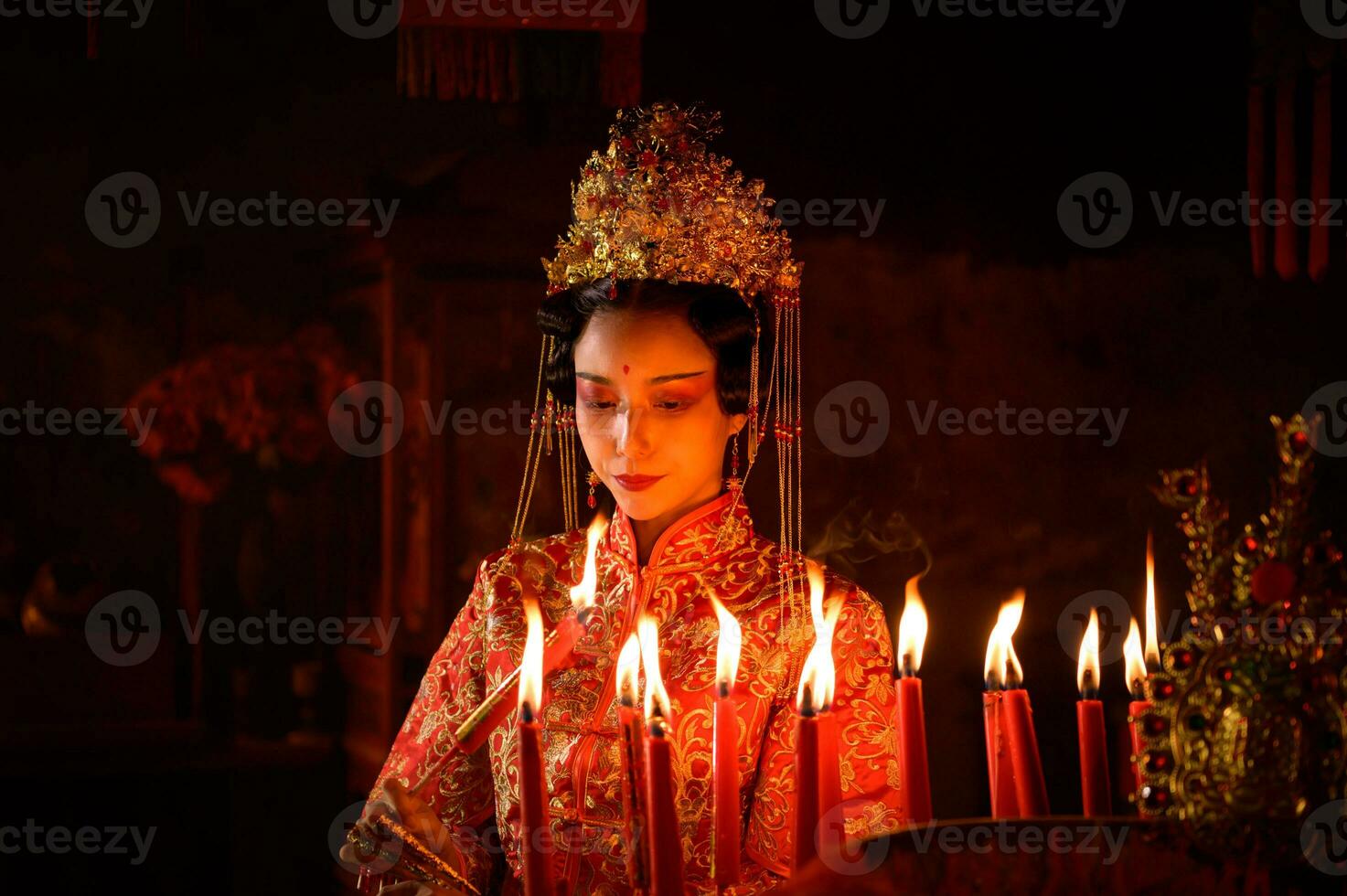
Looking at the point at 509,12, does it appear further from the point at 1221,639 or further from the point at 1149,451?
the point at 1221,639

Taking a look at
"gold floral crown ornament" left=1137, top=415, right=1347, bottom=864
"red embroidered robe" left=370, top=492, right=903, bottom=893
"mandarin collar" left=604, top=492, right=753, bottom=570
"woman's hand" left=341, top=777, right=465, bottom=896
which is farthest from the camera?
"mandarin collar" left=604, top=492, right=753, bottom=570

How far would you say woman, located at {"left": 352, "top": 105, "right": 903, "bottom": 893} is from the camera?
183cm

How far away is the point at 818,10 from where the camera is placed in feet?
8.48

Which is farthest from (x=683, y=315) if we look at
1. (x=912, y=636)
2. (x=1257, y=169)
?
(x=1257, y=169)

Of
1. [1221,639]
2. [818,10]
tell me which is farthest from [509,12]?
[1221,639]

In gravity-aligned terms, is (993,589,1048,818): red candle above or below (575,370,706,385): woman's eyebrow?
below

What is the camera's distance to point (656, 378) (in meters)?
1.86

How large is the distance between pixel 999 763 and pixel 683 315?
0.80m

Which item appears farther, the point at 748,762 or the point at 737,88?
the point at 737,88

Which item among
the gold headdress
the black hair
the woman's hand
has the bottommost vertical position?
the woman's hand

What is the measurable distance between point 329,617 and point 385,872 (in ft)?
3.85

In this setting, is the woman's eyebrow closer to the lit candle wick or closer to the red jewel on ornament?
the lit candle wick

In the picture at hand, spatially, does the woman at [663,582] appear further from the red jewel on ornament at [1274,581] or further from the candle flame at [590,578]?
the red jewel on ornament at [1274,581]

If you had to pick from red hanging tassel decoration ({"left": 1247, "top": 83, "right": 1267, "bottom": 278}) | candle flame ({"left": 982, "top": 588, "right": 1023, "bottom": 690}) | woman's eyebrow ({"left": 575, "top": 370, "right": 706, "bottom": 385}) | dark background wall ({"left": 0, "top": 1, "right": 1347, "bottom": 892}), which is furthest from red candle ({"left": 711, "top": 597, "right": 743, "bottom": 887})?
red hanging tassel decoration ({"left": 1247, "top": 83, "right": 1267, "bottom": 278})
